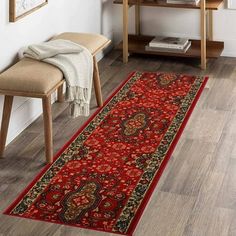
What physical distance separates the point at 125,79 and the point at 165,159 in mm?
1387

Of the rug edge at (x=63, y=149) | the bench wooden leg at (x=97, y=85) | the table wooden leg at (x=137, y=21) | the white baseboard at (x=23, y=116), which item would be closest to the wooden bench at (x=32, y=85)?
the rug edge at (x=63, y=149)

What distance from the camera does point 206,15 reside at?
5352 mm

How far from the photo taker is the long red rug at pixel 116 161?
3.12 m

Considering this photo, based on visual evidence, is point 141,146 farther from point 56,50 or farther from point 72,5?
point 72,5

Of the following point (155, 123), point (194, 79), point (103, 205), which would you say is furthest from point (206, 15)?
point (103, 205)

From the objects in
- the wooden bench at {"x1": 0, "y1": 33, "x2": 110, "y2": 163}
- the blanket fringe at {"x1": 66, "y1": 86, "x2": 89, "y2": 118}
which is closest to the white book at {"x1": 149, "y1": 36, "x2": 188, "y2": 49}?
the blanket fringe at {"x1": 66, "y1": 86, "x2": 89, "y2": 118}

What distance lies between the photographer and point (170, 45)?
522cm

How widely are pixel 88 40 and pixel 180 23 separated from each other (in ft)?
5.02

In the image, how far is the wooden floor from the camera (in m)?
3.00

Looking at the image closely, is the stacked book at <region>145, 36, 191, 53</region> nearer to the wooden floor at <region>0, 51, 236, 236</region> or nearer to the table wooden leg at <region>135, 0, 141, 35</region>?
the table wooden leg at <region>135, 0, 141, 35</region>

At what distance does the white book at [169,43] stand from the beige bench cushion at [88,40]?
3.49 feet

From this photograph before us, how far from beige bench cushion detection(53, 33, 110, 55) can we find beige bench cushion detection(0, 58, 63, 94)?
19.3 inches

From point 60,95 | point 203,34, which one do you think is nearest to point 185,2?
point 203,34

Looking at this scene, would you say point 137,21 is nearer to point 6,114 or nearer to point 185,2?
point 185,2
